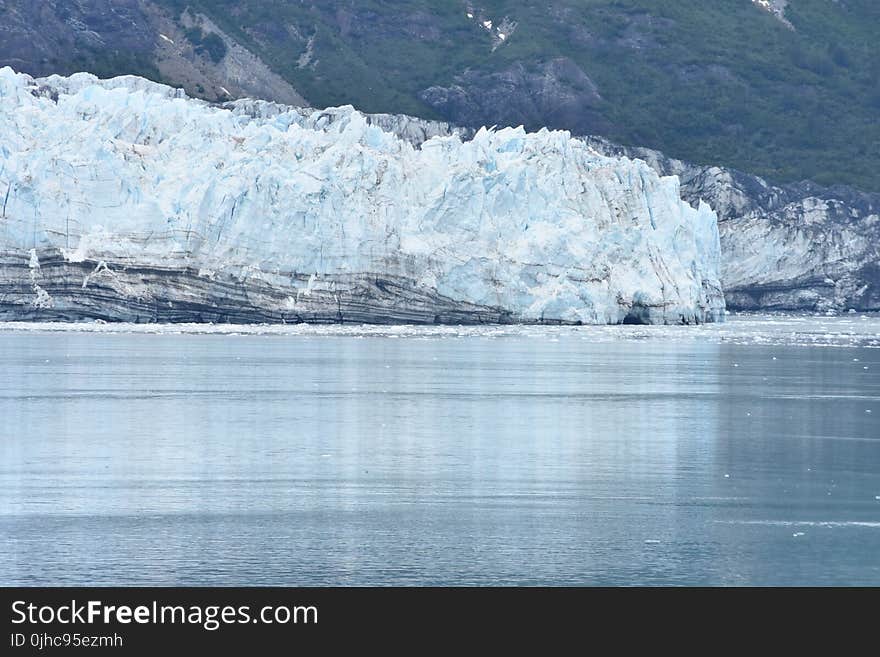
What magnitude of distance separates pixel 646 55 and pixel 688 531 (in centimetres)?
7482

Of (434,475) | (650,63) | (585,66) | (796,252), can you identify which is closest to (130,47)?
(585,66)

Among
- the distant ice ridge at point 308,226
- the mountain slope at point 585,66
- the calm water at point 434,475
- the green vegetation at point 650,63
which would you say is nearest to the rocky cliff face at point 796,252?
the mountain slope at point 585,66

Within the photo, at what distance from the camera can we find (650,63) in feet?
264

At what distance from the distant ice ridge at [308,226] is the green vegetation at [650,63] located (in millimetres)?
29760

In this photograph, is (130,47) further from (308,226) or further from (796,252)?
(308,226)

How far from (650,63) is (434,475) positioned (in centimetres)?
7220

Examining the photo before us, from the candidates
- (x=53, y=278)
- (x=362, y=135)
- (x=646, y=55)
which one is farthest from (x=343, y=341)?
(x=646, y=55)

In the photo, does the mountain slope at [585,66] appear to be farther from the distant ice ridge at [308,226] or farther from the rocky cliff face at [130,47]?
the distant ice ridge at [308,226]

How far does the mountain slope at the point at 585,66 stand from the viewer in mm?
68062

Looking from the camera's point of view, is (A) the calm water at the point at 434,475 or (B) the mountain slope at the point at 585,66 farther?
(B) the mountain slope at the point at 585,66
